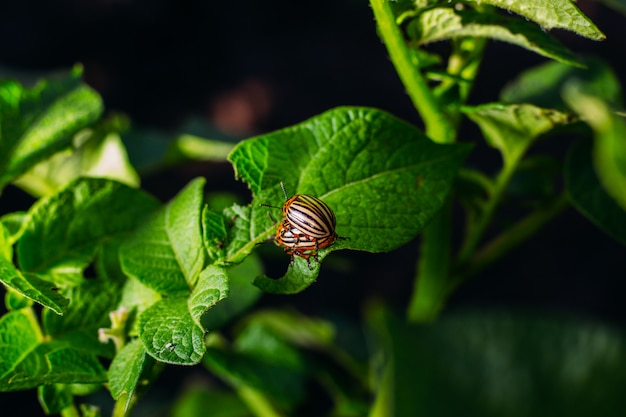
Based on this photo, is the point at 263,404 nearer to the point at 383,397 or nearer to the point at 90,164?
the point at 383,397

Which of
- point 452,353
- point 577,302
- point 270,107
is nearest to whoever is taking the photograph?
point 452,353

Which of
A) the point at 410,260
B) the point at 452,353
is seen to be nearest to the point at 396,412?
the point at 452,353

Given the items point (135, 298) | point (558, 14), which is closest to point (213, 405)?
point (135, 298)

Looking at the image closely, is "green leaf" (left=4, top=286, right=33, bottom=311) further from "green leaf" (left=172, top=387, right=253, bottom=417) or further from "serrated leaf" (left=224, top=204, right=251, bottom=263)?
"green leaf" (left=172, top=387, right=253, bottom=417)

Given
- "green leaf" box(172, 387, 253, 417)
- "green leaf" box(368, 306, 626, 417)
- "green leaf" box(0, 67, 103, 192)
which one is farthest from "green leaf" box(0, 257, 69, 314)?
"green leaf" box(172, 387, 253, 417)

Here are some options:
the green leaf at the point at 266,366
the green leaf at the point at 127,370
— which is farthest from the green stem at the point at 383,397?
the green leaf at the point at 127,370

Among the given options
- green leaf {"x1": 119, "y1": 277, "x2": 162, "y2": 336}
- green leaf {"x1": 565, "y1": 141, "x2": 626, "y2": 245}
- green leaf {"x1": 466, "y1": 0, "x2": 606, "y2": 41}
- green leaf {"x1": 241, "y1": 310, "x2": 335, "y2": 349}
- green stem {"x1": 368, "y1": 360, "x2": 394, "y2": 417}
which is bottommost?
green leaf {"x1": 241, "y1": 310, "x2": 335, "y2": 349}

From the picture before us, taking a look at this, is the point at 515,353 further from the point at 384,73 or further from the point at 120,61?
the point at 120,61
